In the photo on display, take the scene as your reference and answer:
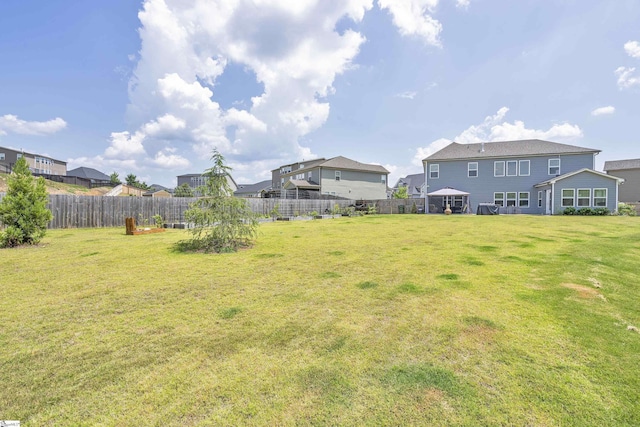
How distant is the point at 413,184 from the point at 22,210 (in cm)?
5516

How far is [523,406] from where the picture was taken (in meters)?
1.93

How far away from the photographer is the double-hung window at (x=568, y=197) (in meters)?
21.9

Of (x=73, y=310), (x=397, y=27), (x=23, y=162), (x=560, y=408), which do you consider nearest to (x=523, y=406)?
(x=560, y=408)

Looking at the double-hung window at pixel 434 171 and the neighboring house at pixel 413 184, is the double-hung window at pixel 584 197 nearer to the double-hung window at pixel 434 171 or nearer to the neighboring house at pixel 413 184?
the double-hung window at pixel 434 171

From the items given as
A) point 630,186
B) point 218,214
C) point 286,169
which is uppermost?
point 286,169

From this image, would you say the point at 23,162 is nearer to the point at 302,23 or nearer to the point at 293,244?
the point at 293,244

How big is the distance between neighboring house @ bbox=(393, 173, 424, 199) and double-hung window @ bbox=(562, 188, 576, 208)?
2698 centimetres

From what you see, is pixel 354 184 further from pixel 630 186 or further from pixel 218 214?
pixel 630 186

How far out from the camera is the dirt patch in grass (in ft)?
13.3

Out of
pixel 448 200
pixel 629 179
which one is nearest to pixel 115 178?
pixel 448 200

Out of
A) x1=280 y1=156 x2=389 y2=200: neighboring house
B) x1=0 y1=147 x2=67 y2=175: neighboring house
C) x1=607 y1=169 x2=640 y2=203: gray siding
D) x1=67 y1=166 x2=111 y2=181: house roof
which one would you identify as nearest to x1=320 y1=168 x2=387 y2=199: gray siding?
x1=280 y1=156 x2=389 y2=200: neighboring house

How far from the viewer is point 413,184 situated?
55188 mm

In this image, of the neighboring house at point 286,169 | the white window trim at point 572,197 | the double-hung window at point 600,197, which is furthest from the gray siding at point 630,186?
the neighboring house at point 286,169

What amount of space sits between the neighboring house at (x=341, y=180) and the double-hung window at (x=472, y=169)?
45.7 feet
